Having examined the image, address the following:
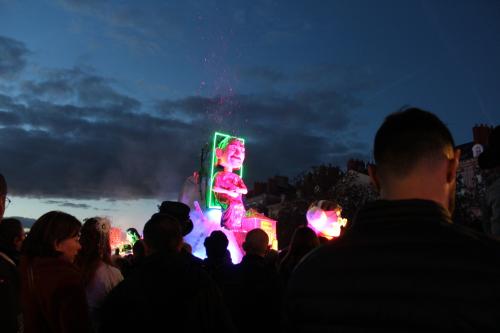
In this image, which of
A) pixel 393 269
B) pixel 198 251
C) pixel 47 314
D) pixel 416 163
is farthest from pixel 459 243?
pixel 198 251

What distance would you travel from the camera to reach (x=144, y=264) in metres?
3.17

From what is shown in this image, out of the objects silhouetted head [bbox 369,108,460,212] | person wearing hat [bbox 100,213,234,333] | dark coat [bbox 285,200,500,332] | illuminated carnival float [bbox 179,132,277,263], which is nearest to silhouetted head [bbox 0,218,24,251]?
person wearing hat [bbox 100,213,234,333]

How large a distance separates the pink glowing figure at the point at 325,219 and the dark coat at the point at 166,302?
494 centimetres

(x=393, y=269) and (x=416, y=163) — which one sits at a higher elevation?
(x=416, y=163)

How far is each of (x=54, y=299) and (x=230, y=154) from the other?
17.0m

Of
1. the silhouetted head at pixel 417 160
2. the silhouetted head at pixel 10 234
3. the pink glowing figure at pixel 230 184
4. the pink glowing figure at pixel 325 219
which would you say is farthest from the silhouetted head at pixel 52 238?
the pink glowing figure at pixel 230 184

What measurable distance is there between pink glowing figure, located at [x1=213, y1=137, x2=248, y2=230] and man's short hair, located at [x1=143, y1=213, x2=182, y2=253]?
15.5 metres

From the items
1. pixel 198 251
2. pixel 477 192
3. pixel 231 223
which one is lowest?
pixel 198 251

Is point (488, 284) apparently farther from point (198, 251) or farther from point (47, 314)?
point (198, 251)

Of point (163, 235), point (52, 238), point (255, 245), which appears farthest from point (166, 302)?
point (255, 245)

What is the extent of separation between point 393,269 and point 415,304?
0.42 feet

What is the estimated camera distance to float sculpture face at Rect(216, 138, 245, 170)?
20.0 meters

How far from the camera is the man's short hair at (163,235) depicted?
325 cm

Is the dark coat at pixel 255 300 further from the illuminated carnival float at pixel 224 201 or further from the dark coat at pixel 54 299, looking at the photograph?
the illuminated carnival float at pixel 224 201
